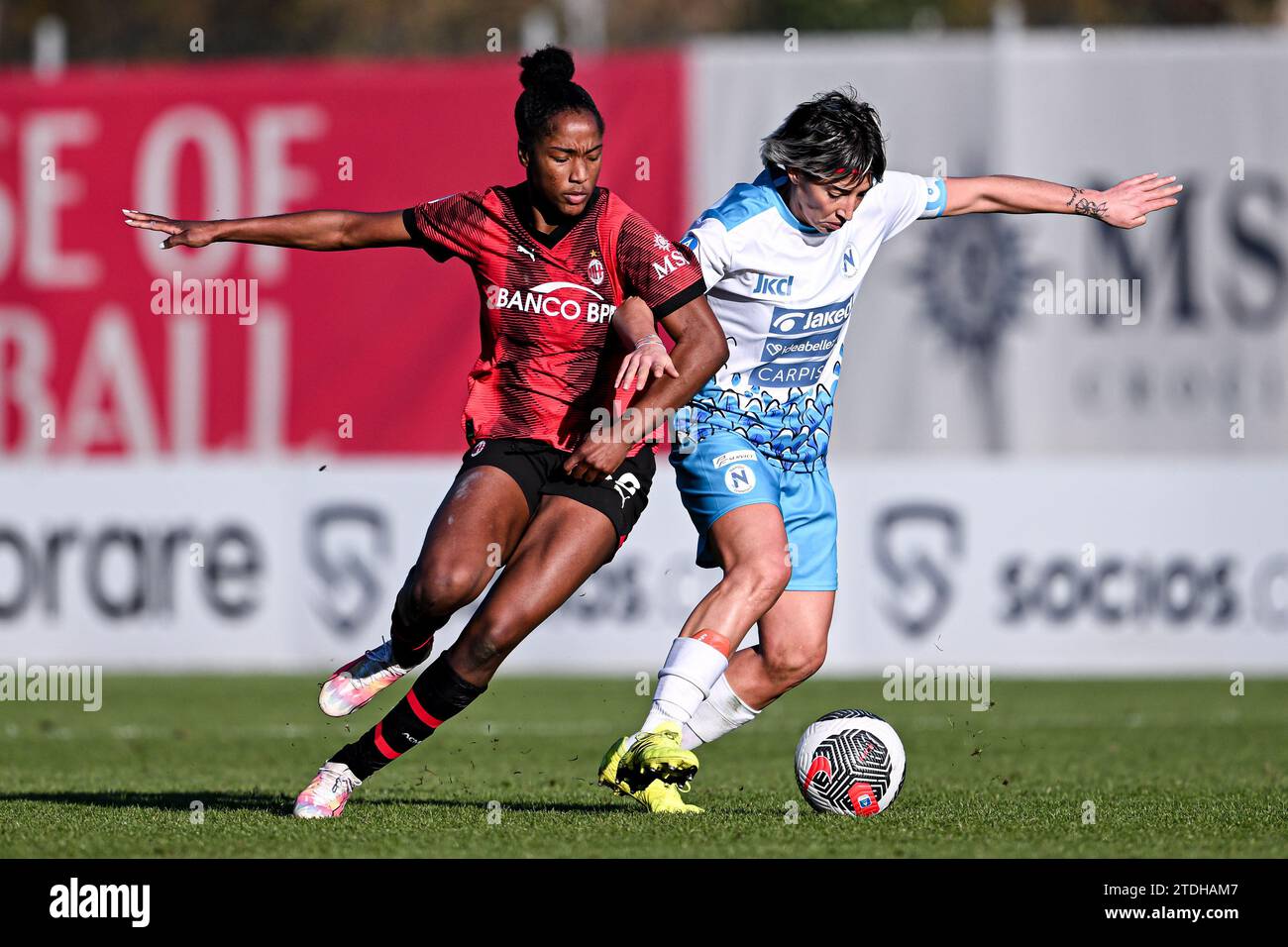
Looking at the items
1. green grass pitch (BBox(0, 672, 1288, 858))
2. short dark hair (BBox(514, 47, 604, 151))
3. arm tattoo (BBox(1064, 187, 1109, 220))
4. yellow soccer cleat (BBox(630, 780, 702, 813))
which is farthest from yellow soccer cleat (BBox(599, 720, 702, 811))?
arm tattoo (BBox(1064, 187, 1109, 220))

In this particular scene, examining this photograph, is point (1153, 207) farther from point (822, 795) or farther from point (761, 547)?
point (822, 795)

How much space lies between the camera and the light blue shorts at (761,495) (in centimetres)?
712

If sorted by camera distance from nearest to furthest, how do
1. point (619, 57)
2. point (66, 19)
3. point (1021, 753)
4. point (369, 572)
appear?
point (1021, 753)
point (369, 572)
point (619, 57)
point (66, 19)

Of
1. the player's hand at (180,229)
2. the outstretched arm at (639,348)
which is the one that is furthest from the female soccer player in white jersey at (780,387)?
the player's hand at (180,229)

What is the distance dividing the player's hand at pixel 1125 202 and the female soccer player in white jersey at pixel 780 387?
1 cm

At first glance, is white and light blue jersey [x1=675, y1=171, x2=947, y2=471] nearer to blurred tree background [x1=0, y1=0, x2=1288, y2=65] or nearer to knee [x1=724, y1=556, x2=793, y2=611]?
knee [x1=724, y1=556, x2=793, y2=611]

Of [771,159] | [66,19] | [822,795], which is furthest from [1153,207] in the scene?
[66,19]

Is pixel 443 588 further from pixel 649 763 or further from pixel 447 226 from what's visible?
pixel 447 226

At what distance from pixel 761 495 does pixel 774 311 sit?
2.24ft

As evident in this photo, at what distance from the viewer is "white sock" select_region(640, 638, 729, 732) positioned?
675 cm

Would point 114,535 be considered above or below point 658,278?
below

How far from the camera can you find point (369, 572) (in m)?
14.4

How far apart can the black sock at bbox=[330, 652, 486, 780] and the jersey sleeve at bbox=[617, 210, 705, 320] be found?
1.44m
